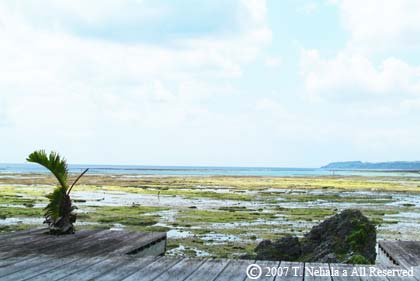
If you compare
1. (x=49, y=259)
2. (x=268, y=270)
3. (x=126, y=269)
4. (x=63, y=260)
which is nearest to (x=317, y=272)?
(x=268, y=270)

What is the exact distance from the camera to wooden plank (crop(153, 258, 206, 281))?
17.9 ft

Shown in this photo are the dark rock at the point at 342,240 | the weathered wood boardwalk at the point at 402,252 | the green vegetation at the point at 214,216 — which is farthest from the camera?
the green vegetation at the point at 214,216

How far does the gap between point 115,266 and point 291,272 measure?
232cm

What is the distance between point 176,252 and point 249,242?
3149 mm

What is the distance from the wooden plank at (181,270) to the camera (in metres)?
5.47

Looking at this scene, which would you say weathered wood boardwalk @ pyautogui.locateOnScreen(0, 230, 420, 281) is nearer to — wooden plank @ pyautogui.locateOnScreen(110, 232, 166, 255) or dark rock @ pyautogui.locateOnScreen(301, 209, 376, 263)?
wooden plank @ pyautogui.locateOnScreen(110, 232, 166, 255)

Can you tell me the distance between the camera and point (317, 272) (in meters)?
5.74

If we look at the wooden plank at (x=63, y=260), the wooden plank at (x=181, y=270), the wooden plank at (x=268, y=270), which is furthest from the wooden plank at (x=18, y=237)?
the wooden plank at (x=268, y=270)

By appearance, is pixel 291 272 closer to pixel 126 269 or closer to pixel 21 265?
pixel 126 269

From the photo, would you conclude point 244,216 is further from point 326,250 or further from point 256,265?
point 256,265

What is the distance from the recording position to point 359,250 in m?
10.7

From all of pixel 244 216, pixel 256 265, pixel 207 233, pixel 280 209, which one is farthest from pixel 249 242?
pixel 280 209

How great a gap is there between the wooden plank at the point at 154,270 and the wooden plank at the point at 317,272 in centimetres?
178

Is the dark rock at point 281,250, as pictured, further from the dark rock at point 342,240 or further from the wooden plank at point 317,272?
the wooden plank at point 317,272
